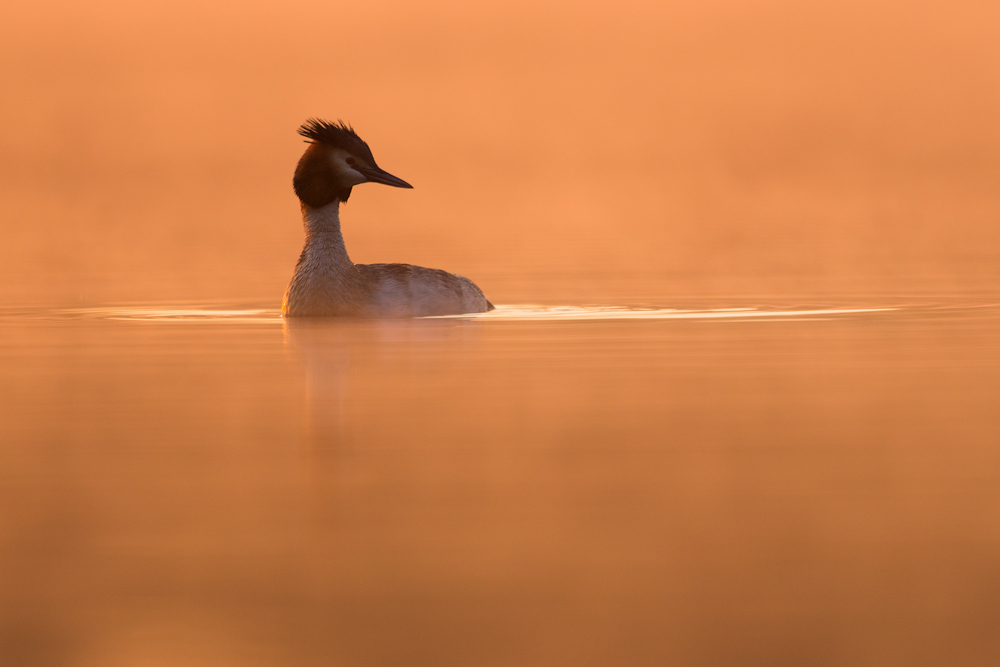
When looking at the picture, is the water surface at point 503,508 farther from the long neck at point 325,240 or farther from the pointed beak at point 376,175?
the pointed beak at point 376,175

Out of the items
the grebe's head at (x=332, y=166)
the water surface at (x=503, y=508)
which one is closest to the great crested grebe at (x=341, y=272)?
the grebe's head at (x=332, y=166)

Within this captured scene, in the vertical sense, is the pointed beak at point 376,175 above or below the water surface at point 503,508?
above

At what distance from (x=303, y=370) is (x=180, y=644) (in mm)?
6247

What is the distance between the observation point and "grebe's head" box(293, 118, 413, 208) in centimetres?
1569

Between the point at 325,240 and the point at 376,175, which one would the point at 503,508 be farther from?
the point at 376,175

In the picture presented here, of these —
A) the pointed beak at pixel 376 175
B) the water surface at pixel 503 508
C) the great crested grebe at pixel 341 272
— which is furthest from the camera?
the pointed beak at pixel 376 175

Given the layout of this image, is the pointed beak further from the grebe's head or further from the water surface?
the water surface

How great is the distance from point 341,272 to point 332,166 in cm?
111

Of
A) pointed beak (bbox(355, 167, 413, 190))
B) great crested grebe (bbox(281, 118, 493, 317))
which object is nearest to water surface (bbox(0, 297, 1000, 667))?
great crested grebe (bbox(281, 118, 493, 317))

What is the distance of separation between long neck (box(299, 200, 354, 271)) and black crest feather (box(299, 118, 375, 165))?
1.81 ft

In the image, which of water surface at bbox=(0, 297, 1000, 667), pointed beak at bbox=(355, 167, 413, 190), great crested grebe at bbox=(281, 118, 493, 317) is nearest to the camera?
water surface at bbox=(0, 297, 1000, 667)

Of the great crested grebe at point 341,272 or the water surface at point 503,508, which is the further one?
the great crested grebe at point 341,272

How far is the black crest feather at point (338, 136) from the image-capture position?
15648 mm

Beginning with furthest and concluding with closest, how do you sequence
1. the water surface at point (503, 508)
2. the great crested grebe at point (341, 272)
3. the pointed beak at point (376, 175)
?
the pointed beak at point (376, 175)
the great crested grebe at point (341, 272)
the water surface at point (503, 508)
